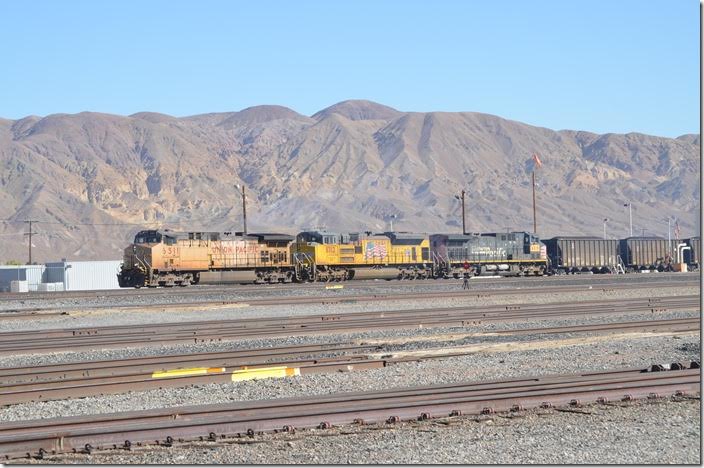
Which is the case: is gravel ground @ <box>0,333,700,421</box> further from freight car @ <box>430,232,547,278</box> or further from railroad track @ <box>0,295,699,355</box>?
freight car @ <box>430,232,547,278</box>

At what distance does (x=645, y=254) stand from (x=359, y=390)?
61173 mm

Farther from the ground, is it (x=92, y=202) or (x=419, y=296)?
(x=92, y=202)

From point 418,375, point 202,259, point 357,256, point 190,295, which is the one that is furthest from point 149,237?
point 418,375

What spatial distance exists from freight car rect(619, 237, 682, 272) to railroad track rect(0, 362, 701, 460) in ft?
A: 193

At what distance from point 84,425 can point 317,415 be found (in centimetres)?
248

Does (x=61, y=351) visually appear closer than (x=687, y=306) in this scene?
Yes

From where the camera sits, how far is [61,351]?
62.6ft

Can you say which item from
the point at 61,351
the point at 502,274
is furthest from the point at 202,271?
the point at 61,351

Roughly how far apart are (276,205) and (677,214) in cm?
8310

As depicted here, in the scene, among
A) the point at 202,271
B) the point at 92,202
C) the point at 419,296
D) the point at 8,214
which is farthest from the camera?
the point at 92,202

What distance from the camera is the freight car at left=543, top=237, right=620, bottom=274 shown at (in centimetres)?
6494

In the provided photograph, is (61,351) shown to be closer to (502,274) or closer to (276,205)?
(502,274)

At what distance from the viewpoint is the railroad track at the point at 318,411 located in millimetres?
9547

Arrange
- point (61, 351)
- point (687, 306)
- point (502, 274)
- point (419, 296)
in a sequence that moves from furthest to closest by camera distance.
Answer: point (502, 274) < point (419, 296) < point (687, 306) < point (61, 351)
